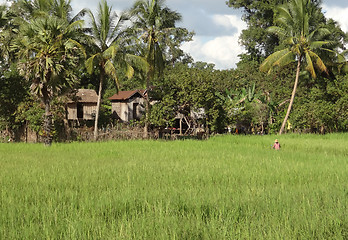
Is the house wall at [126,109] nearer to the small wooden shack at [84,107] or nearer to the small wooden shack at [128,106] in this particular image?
the small wooden shack at [128,106]

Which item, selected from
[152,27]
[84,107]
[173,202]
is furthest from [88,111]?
[173,202]

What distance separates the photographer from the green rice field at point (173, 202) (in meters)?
4.04

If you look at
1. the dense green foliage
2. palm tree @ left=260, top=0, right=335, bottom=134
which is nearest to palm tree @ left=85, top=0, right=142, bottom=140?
the dense green foliage

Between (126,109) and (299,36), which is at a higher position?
(299,36)

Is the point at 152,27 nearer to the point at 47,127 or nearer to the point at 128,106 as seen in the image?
the point at 47,127

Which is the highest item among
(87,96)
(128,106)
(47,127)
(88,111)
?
(87,96)

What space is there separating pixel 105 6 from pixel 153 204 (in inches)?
626

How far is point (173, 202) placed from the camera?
5.34 meters

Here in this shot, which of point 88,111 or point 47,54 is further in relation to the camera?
point 88,111

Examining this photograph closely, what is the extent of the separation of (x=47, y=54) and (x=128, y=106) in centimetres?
1678

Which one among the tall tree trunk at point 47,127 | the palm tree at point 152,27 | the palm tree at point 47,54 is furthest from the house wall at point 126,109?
the palm tree at point 47,54

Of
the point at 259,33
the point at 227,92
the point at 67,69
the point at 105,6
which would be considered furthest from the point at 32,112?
the point at 259,33

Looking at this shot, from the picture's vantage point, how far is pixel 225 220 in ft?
14.4

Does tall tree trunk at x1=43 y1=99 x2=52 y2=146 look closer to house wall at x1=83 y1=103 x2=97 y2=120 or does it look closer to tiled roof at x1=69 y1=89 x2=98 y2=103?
tiled roof at x1=69 y1=89 x2=98 y2=103
